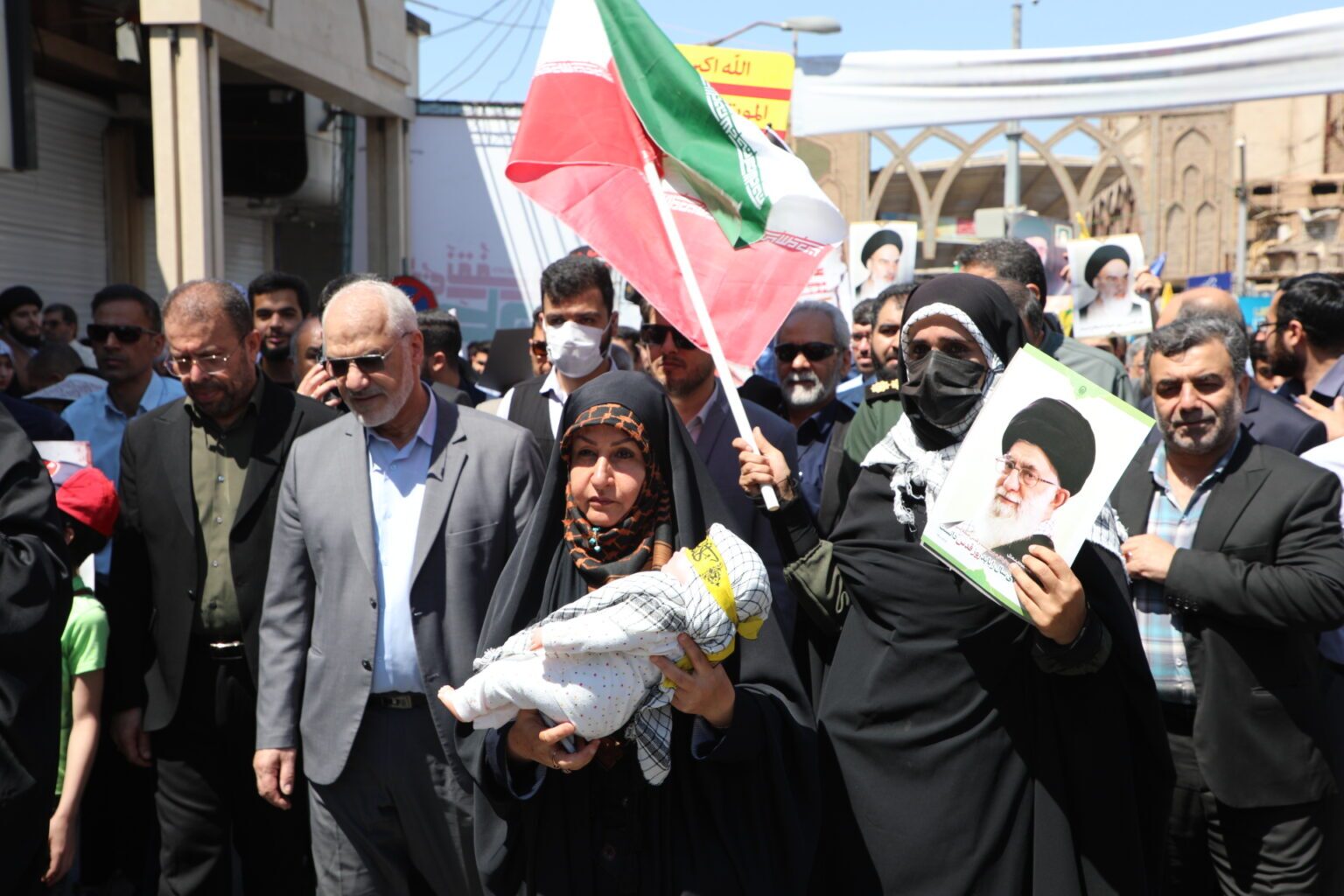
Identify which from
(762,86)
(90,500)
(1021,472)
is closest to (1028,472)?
(1021,472)

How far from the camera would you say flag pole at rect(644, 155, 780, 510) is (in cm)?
333

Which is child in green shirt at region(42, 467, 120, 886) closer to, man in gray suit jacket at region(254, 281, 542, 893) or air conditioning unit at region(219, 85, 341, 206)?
man in gray suit jacket at region(254, 281, 542, 893)

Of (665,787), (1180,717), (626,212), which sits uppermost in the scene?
(626,212)

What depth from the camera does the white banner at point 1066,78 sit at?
20.1ft

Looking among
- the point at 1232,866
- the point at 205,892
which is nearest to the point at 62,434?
the point at 205,892

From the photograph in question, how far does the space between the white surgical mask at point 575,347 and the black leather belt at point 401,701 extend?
1636mm

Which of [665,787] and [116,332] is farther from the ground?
[116,332]

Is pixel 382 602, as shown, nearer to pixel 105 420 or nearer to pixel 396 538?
pixel 396 538

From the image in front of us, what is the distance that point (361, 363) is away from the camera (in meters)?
3.73

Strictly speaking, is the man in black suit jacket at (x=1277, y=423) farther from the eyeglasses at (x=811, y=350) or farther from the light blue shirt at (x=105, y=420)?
the light blue shirt at (x=105, y=420)

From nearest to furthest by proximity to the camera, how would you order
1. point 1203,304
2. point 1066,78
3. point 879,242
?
point 1203,304 < point 1066,78 < point 879,242

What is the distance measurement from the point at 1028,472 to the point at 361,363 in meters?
1.98

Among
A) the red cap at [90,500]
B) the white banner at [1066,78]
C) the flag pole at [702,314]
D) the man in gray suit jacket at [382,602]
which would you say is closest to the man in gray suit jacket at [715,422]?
the flag pole at [702,314]

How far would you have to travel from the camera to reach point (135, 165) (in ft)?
51.4
